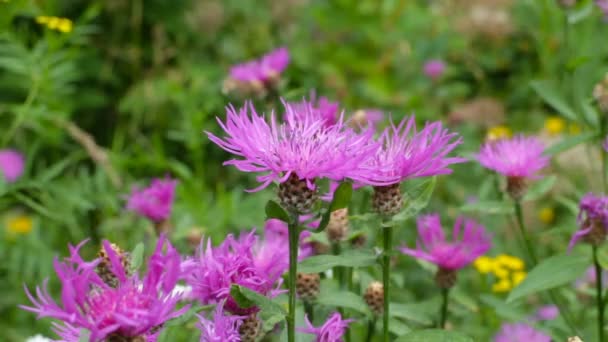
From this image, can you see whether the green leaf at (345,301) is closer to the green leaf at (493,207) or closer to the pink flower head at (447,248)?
the pink flower head at (447,248)

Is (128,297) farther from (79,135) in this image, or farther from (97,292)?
(79,135)

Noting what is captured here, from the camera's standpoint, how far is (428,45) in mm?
2846

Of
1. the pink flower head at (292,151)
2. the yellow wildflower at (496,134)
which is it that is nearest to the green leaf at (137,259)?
the pink flower head at (292,151)

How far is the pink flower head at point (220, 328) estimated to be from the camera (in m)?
0.69

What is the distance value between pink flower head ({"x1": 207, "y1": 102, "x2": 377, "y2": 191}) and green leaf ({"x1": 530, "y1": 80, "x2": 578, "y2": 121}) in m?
0.74

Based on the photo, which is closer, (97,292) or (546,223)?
(97,292)

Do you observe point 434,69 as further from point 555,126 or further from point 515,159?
point 515,159

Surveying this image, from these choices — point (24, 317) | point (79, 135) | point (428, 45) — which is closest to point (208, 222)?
point (79, 135)

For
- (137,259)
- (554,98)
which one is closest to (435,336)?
(137,259)

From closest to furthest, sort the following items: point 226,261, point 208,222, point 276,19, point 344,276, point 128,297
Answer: point 128,297
point 226,261
point 344,276
point 208,222
point 276,19

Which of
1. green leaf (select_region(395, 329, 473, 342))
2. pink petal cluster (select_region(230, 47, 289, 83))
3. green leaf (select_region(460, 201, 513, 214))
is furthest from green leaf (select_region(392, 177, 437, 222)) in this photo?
pink petal cluster (select_region(230, 47, 289, 83))

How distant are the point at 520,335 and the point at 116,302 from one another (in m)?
0.91

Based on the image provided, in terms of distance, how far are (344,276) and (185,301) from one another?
0.80 feet

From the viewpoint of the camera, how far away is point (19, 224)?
2268 millimetres
